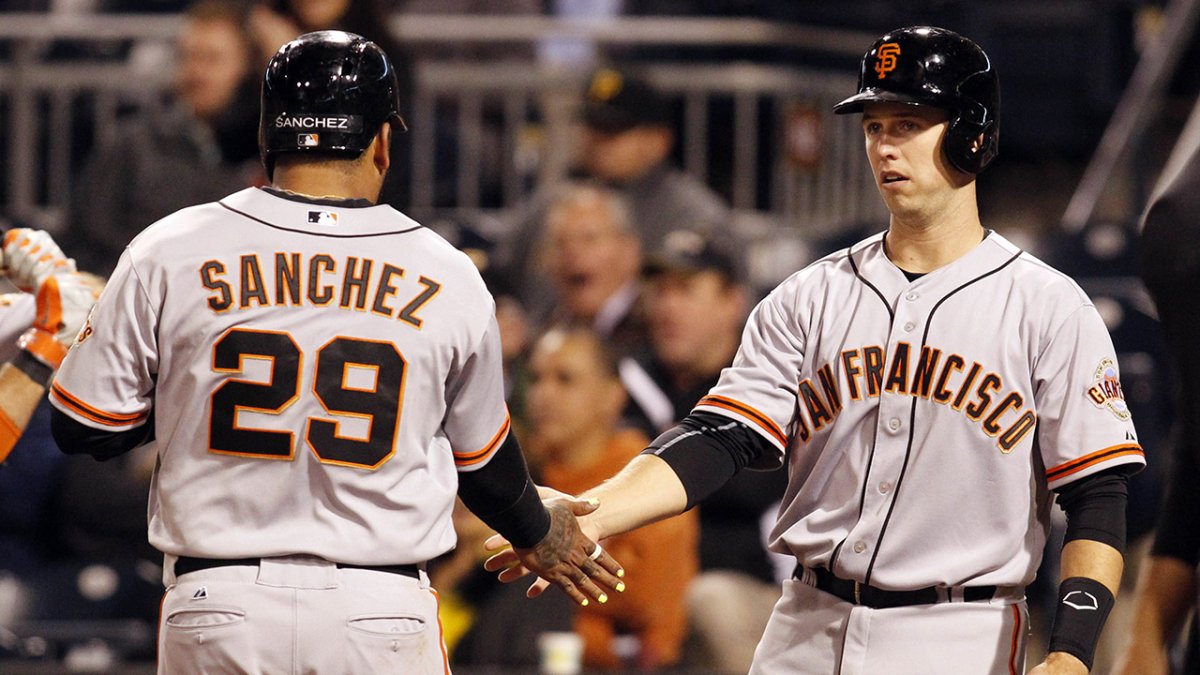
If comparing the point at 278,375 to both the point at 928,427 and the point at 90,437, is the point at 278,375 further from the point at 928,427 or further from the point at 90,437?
the point at 928,427

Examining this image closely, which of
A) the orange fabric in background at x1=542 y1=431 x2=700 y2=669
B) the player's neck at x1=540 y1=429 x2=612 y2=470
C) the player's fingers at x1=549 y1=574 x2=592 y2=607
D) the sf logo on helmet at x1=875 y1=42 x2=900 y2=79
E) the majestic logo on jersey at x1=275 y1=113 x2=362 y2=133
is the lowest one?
the orange fabric in background at x1=542 y1=431 x2=700 y2=669

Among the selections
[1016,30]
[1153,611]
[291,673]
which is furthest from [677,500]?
[1016,30]

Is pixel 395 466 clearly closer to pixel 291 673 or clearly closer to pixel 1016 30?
pixel 291 673

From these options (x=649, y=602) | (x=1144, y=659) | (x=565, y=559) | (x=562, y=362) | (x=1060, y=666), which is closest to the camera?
(x=1060, y=666)

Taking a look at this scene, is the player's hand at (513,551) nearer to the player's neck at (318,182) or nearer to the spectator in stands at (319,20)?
the player's neck at (318,182)

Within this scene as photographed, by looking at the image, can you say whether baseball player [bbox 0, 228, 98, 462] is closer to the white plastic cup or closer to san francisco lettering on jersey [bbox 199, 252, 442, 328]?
san francisco lettering on jersey [bbox 199, 252, 442, 328]

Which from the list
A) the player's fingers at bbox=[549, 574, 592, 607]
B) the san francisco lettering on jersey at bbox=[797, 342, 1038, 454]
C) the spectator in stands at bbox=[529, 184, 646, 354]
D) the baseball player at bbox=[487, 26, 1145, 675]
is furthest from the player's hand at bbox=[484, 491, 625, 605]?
the spectator in stands at bbox=[529, 184, 646, 354]

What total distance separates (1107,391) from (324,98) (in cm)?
163

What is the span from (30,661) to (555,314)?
2.46 meters

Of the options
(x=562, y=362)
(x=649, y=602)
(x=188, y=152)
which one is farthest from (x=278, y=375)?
(x=188, y=152)

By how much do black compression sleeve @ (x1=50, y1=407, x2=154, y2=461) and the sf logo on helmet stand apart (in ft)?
5.29

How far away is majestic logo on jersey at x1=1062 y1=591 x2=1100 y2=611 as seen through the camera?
10.3 feet

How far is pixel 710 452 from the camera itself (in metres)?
3.55

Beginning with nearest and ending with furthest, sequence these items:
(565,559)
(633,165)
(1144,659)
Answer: (565,559) < (1144,659) < (633,165)
